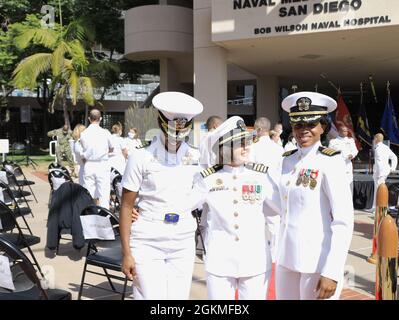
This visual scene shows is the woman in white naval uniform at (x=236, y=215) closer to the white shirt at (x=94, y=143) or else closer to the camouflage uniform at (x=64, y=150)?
the white shirt at (x=94, y=143)

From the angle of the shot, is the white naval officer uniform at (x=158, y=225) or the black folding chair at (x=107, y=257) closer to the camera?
the white naval officer uniform at (x=158, y=225)

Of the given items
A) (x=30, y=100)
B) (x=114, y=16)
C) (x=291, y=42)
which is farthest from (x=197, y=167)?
(x=30, y=100)

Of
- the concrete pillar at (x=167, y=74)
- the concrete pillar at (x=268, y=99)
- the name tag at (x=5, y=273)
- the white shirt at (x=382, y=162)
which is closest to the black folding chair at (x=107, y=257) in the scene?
the name tag at (x=5, y=273)

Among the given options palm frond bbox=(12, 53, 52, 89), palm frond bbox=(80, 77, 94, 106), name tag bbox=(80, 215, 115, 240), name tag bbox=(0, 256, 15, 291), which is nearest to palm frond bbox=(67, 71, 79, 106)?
palm frond bbox=(80, 77, 94, 106)

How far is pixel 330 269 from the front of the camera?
2.32m

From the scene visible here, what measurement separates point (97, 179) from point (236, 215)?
4.86m

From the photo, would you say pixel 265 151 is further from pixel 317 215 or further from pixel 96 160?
pixel 317 215

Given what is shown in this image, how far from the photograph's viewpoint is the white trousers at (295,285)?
247 cm

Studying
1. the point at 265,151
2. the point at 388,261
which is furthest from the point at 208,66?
the point at 388,261

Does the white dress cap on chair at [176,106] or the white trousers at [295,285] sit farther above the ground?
the white dress cap on chair at [176,106]

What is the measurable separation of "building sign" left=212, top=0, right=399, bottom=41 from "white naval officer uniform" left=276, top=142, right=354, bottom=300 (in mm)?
10081

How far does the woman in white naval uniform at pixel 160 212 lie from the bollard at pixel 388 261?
1.19 meters

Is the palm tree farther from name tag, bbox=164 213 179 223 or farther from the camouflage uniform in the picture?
name tag, bbox=164 213 179 223
